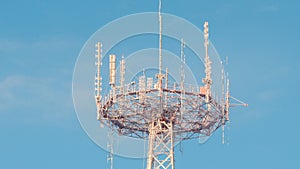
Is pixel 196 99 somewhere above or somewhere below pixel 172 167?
above

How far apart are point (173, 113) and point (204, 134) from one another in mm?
3128

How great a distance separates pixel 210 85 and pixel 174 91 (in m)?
2.52

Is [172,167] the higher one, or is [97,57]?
[97,57]

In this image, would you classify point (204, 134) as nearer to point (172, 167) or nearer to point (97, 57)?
point (172, 167)

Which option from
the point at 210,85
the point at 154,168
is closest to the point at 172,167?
the point at 154,168

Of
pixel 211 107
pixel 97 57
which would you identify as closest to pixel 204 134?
pixel 211 107

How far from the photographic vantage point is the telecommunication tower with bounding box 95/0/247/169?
220ft

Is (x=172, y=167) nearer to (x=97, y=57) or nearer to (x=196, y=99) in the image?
(x=196, y=99)

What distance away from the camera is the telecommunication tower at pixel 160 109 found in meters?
67.1

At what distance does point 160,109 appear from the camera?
67.4m

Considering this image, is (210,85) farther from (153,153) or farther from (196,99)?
(153,153)

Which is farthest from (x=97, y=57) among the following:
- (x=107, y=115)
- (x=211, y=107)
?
(x=211, y=107)

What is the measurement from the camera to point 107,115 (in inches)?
2699

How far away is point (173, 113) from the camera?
68.3 meters
